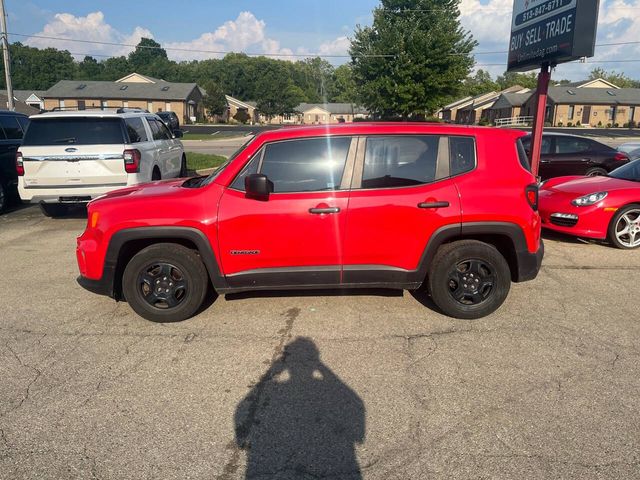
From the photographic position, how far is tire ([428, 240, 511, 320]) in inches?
177

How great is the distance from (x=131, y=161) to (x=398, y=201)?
17.7ft

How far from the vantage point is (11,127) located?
412 inches

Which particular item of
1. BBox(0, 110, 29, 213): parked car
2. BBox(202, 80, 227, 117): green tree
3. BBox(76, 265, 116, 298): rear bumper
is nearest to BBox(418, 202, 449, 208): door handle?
BBox(76, 265, 116, 298): rear bumper

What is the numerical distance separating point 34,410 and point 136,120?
679 cm

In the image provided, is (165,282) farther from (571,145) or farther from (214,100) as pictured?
(214,100)

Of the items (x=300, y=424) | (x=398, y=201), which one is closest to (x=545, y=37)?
(x=398, y=201)

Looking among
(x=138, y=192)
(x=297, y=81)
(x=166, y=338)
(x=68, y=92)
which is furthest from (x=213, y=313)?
(x=297, y=81)

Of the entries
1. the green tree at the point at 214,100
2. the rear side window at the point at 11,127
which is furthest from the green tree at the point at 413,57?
the green tree at the point at 214,100

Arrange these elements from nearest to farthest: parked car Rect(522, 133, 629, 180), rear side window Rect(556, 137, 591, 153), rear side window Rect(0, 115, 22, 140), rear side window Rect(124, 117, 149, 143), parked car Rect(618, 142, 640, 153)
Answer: rear side window Rect(124, 117, 149, 143) < rear side window Rect(0, 115, 22, 140) < parked car Rect(522, 133, 629, 180) < rear side window Rect(556, 137, 591, 153) < parked car Rect(618, 142, 640, 153)

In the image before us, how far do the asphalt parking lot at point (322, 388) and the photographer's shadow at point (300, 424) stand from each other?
0.01 meters

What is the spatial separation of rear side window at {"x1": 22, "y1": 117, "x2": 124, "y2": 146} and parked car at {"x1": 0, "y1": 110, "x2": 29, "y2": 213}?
234 centimetres

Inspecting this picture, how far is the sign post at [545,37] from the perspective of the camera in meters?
8.26

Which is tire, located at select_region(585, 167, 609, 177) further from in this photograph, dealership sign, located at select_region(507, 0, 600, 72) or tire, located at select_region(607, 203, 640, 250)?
tire, located at select_region(607, 203, 640, 250)

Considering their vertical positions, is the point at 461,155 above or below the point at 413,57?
below
